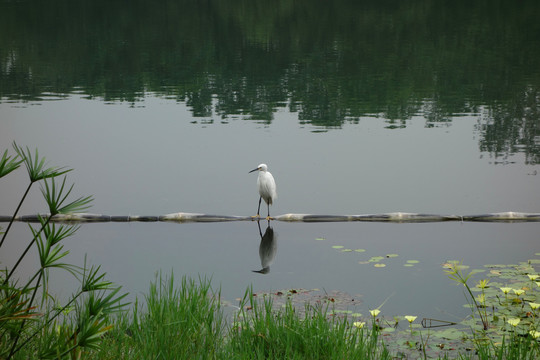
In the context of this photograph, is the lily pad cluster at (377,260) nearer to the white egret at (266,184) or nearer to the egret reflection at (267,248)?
the egret reflection at (267,248)

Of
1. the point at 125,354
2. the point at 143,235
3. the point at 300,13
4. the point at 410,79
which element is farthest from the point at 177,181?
the point at 300,13

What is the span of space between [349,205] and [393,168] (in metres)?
1.80

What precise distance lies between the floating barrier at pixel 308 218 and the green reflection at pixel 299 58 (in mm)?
2936

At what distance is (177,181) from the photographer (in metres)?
8.68

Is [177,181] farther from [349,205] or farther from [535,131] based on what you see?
[535,131]

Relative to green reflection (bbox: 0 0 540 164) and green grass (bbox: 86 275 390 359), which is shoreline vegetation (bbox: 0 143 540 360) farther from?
green reflection (bbox: 0 0 540 164)

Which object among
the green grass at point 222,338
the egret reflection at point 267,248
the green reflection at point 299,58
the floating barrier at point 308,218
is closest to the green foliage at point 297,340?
the green grass at point 222,338

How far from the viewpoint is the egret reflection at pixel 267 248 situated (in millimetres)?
5758

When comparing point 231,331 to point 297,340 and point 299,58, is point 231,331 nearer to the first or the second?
point 297,340

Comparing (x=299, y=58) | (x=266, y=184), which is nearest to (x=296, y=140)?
(x=266, y=184)

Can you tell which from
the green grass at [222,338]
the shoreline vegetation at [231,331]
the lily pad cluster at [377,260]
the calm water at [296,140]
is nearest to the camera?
the shoreline vegetation at [231,331]

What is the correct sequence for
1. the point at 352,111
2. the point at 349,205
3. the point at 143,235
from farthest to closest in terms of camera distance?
the point at 352,111
the point at 349,205
the point at 143,235

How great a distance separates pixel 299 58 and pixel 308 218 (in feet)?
48.0

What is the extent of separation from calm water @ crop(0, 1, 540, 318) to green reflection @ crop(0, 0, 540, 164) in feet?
0.31
